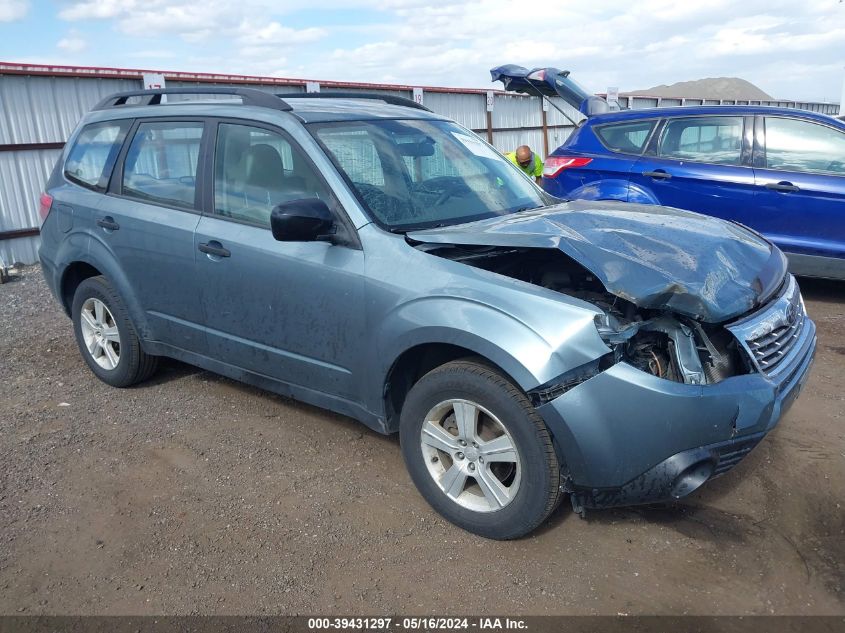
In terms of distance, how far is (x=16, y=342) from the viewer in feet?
20.1

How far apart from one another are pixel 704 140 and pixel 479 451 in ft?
16.4

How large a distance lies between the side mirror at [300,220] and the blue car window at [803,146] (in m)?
4.81

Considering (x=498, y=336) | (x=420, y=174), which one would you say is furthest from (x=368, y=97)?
(x=498, y=336)

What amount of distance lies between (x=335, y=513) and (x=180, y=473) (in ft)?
3.21

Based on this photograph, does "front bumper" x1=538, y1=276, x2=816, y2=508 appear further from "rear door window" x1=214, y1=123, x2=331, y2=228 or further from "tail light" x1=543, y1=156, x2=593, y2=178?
"tail light" x1=543, y1=156, x2=593, y2=178

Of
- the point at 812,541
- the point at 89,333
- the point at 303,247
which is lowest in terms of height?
the point at 812,541

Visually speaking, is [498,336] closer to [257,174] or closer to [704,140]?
[257,174]

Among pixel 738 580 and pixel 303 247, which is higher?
pixel 303 247

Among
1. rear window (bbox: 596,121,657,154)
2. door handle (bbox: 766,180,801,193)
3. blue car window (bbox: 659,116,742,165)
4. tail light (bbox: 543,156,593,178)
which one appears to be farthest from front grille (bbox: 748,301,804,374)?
tail light (bbox: 543,156,593,178)

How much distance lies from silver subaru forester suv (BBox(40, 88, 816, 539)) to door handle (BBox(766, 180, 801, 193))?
2867 millimetres

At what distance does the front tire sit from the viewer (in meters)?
2.85

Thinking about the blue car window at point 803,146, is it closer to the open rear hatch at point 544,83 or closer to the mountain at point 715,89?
the open rear hatch at point 544,83

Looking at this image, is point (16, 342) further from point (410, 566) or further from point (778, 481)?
point (778, 481)

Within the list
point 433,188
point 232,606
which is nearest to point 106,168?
point 433,188
